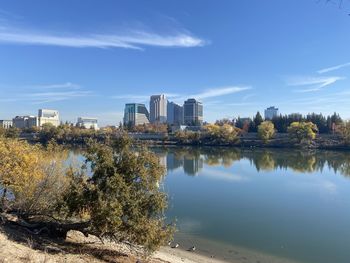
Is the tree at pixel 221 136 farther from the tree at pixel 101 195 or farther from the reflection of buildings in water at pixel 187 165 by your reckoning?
the tree at pixel 101 195

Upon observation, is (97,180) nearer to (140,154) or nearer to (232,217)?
(140,154)

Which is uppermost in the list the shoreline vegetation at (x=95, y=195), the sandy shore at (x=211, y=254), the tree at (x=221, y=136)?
the tree at (x=221, y=136)

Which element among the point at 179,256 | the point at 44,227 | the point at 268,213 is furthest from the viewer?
the point at 268,213

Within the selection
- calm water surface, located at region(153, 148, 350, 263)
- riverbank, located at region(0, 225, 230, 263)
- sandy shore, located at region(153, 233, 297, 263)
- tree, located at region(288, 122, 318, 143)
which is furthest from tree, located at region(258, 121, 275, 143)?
riverbank, located at region(0, 225, 230, 263)

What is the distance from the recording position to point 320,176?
45.1 m

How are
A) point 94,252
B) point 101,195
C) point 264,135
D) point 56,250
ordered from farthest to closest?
1. point 264,135
2. point 94,252
3. point 56,250
4. point 101,195

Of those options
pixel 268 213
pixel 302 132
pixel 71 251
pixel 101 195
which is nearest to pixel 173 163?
pixel 268 213

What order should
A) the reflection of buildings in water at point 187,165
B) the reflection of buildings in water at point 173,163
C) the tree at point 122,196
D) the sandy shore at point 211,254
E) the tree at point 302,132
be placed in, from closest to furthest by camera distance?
the tree at point 122,196 < the sandy shore at point 211,254 < the reflection of buildings in water at point 187,165 < the reflection of buildings in water at point 173,163 < the tree at point 302,132

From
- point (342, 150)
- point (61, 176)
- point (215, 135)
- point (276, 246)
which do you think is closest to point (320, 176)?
point (276, 246)

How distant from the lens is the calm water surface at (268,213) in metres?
17.4

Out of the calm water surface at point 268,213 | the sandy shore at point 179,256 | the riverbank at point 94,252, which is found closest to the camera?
the riverbank at point 94,252

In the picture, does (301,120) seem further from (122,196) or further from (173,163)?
(122,196)

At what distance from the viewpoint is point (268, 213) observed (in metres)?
23.7

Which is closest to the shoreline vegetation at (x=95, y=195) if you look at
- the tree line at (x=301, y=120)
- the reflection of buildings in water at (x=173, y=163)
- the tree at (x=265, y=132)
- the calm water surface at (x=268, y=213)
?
the calm water surface at (x=268, y=213)
